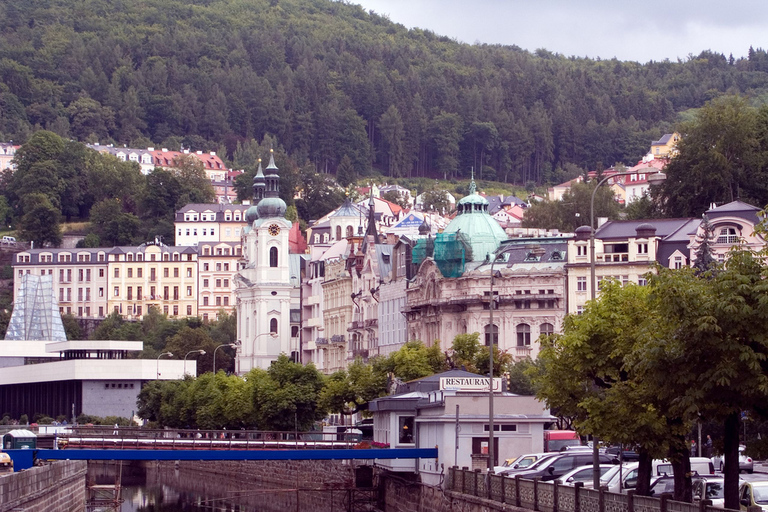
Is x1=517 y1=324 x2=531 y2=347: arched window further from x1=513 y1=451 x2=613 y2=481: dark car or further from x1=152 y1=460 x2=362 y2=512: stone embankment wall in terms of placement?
x1=513 y1=451 x2=613 y2=481: dark car

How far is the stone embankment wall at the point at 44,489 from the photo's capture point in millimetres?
43625

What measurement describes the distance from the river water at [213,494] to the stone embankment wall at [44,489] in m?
7.70

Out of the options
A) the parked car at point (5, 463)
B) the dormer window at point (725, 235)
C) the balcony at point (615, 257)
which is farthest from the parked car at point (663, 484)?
the balcony at point (615, 257)

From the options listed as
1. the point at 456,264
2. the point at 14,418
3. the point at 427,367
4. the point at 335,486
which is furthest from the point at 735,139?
the point at 14,418

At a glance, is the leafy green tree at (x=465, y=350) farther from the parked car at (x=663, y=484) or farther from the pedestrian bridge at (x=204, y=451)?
the parked car at (x=663, y=484)

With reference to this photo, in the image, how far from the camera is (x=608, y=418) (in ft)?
153

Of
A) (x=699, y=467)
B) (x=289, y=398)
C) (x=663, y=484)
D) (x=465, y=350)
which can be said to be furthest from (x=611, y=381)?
(x=289, y=398)

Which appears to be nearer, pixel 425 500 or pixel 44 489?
pixel 44 489

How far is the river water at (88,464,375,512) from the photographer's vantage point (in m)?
76.2

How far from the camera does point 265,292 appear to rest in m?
163

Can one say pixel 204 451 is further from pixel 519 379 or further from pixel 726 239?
pixel 726 239

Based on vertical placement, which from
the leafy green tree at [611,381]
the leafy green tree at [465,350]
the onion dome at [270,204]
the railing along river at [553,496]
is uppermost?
the onion dome at [270,204]

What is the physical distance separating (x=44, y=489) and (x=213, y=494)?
43113 millimetres

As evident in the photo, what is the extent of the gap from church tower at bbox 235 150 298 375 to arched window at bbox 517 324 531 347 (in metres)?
57.0
